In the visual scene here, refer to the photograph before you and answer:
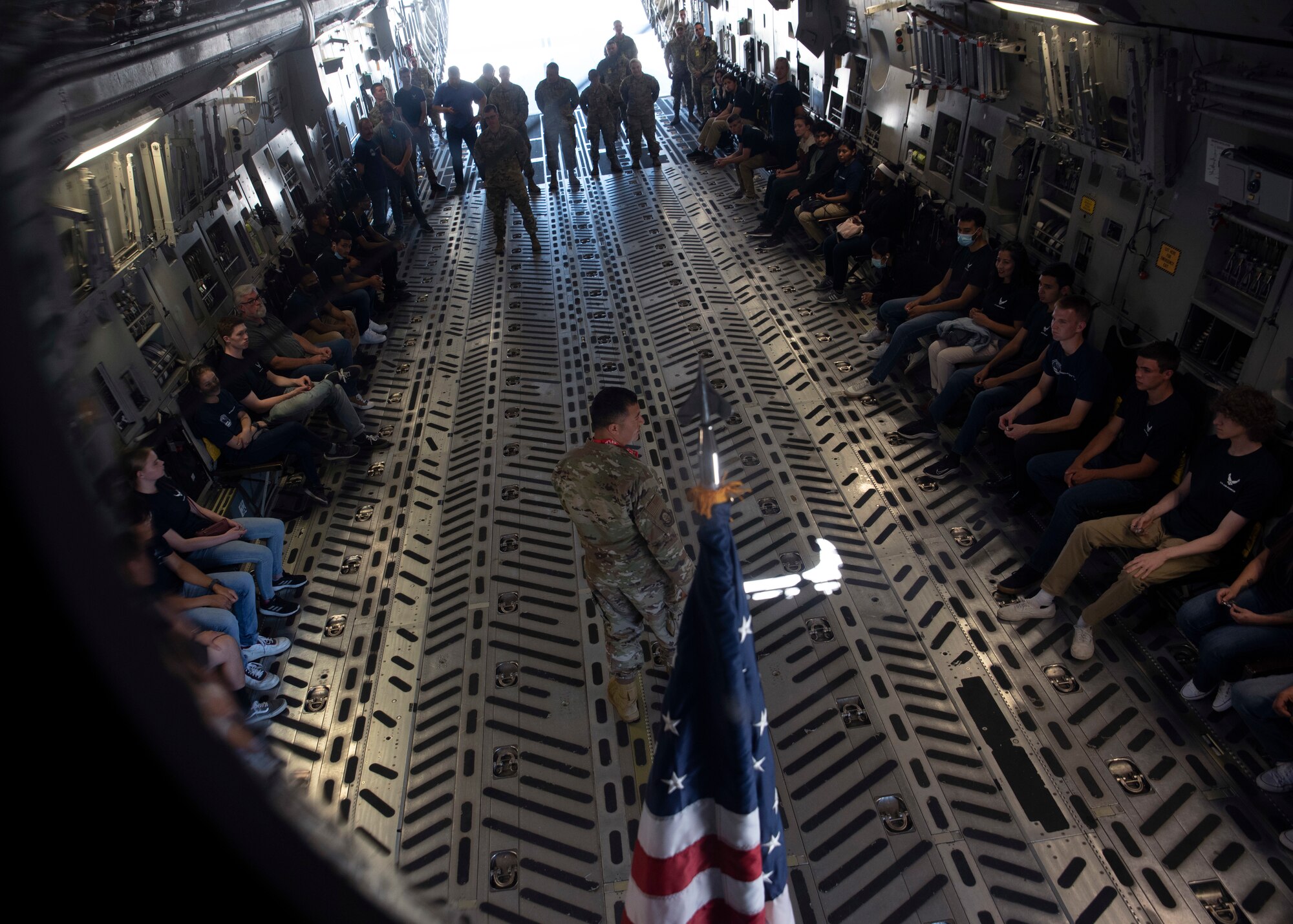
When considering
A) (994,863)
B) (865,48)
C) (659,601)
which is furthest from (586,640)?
(865,48)

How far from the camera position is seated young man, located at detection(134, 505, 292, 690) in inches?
149

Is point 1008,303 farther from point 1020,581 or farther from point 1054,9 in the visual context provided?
point 1020,581

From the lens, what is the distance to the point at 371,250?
8.62 meters

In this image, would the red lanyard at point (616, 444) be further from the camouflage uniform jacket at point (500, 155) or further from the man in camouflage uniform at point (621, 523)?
the camouflage uniform jacket at point (500, 155)

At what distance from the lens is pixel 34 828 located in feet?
1.49

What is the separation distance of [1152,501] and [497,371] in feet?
17.6

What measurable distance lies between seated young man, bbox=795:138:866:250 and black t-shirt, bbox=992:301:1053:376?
3.39 metres

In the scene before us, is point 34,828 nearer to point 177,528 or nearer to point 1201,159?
point 177,528

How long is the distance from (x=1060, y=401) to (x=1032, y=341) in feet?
1.99

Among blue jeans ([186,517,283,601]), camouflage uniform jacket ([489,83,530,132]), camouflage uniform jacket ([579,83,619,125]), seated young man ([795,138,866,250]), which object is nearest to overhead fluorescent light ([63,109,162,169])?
blue jeans ([186,517,283,601])

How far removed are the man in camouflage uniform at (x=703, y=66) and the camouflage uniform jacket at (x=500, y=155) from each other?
5.41 metres

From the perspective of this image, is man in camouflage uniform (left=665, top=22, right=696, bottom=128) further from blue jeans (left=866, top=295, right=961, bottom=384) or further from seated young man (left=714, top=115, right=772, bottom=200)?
blue jeans (left=866, top=295, right=961, bottom=384)

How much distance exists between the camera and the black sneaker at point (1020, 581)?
170 inches

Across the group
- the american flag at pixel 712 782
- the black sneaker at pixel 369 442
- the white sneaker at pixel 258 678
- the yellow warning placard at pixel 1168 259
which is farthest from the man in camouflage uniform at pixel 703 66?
the american flag at pixel 712 782
